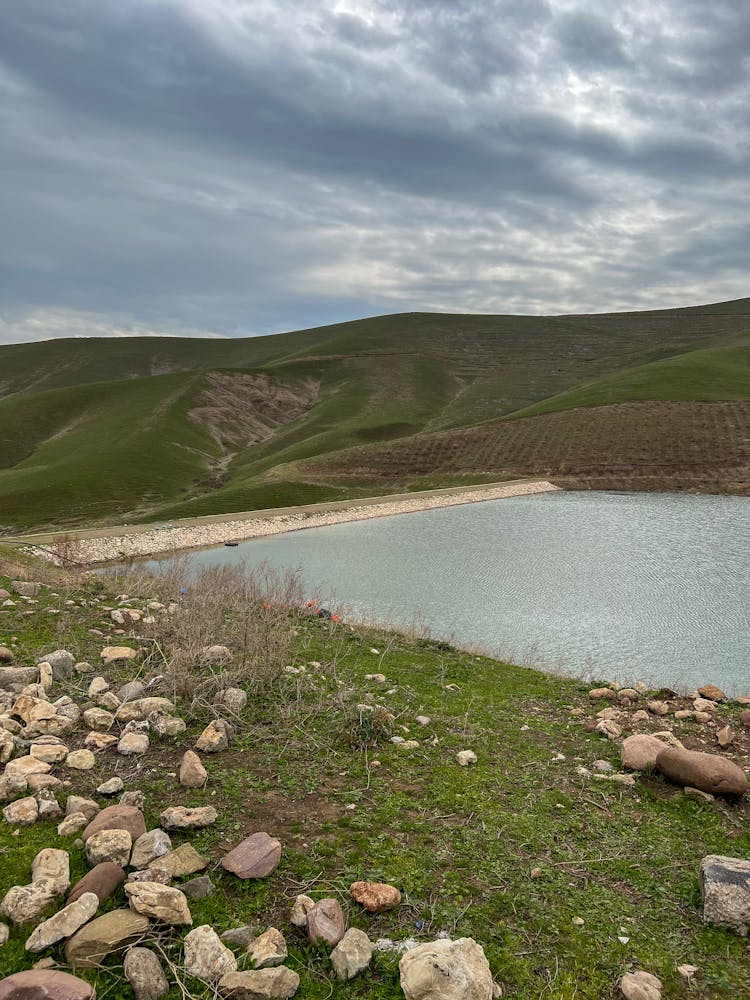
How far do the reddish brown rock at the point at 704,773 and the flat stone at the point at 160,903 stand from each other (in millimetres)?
5143

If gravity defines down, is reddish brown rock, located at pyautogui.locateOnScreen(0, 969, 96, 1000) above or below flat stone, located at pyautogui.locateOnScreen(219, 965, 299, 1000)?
above

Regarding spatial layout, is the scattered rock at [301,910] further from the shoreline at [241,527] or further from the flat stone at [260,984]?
the shoreline at [241,527]

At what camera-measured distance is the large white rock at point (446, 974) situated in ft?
11.6

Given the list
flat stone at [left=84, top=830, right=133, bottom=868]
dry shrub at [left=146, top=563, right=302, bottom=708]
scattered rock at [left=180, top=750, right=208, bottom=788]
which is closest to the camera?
flat stone at [left=84, top=830, right=133, bottom=868]

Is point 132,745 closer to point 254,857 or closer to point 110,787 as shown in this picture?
point 110,787

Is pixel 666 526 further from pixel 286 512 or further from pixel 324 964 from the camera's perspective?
pixel 324 964

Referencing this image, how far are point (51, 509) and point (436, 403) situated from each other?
82112 mm

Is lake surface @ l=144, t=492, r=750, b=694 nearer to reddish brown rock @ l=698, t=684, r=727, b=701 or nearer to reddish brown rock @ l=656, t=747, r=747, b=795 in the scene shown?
reddish brown rock @ l=698, t=684, r=727, b=701

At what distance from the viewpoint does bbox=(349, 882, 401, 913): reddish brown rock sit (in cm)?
438

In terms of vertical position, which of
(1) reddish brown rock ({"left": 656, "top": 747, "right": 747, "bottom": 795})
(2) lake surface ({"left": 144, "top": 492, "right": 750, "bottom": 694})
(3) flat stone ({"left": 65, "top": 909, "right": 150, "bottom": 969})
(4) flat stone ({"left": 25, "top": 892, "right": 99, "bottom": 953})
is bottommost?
(2) lake surface ({"left": 144, "top": 492, "right": 750, "bottom": 694})

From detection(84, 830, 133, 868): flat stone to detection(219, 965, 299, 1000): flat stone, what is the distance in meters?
1.33

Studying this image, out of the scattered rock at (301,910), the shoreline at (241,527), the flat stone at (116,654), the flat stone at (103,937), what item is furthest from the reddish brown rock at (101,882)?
the shoreline at (241,527)

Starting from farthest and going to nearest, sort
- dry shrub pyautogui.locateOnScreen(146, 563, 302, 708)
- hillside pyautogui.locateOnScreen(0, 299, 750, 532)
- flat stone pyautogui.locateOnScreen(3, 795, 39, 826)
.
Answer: hillside pyautogui.locateOnScreen(0, 299, 750, 532) → dry shrub pyautogui.locateOnScreen(146, 563, 302, 708) → flat stone pyautogui.locateOnScreen(3, 795, 39, 826)

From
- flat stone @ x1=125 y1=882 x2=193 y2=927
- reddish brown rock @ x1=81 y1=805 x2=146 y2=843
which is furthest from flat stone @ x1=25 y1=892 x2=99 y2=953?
reddish brown rock @ x1=81 y1=805 x2=146 y2=843
